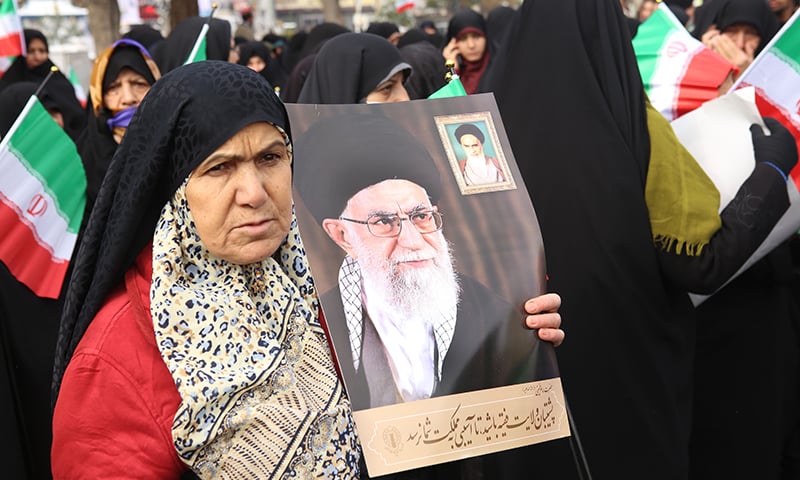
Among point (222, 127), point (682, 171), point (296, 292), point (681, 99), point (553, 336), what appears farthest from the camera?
point (681, 99)

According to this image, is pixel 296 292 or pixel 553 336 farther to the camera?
pixel 553 336

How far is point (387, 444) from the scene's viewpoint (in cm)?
185

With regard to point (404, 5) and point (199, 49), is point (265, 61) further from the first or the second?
point (404, 5)

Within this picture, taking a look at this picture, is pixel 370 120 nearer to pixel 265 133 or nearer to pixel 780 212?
pixel 265 133

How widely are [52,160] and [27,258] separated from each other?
470mm

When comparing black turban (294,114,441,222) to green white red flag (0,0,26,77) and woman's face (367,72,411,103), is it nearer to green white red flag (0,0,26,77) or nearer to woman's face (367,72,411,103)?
woman's face (367,72,411,103)

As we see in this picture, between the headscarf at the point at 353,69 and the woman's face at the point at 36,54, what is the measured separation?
4.58 m

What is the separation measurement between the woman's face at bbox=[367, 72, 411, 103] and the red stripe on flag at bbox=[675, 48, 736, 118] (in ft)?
4.26

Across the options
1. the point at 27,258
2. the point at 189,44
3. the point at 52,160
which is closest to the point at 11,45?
the point at 189,44

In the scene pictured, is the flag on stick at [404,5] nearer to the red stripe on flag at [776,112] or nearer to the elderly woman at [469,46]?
the elderly woman at [469,46]

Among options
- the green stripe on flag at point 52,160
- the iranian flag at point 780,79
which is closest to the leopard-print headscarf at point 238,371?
the green stripe on flag at point 52,160

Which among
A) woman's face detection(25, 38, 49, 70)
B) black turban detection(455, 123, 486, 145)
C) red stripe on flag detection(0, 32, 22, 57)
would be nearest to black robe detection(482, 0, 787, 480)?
black turban detection(455, 123, 486, 145)

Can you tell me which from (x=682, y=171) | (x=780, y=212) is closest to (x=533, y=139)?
(x=682, y=171)

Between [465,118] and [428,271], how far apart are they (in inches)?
16.4
